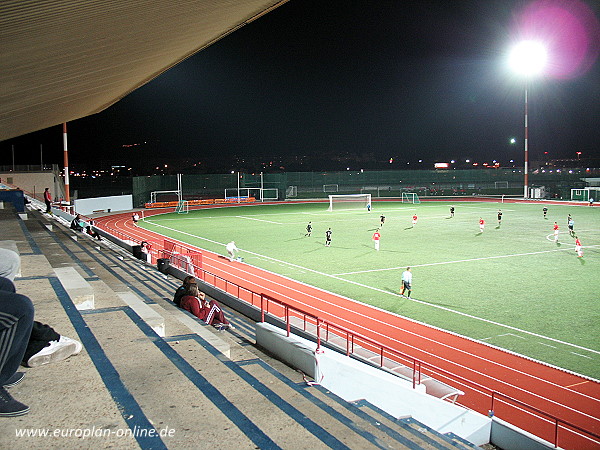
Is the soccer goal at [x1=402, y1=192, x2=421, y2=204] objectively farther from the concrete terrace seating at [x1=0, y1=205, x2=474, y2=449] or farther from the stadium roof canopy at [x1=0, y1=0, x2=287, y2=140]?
the concrete terrace seating at [x1=0, y1=205, x2=474, y2=449]

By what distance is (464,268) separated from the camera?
22719mm

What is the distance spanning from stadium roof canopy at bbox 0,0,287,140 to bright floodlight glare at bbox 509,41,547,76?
54.7 m

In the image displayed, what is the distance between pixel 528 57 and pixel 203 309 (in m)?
57.7

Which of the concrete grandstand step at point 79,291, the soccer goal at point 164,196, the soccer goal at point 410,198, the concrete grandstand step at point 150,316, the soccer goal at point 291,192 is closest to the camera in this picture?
the concrete grandstand step at point 150,316

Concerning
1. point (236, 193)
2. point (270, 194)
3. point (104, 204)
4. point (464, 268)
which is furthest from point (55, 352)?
point (270, 194)

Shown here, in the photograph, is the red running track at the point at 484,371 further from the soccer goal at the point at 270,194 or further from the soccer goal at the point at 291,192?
the soccer goal at the point at 291,192

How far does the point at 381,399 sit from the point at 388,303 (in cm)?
899

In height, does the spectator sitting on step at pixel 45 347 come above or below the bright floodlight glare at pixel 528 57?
below

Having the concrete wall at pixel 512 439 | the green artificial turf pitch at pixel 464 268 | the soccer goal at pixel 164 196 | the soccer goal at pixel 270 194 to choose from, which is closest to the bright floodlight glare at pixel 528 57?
the green artificial turf pitch at pixel 464 268

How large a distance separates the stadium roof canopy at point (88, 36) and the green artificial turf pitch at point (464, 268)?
10.7m

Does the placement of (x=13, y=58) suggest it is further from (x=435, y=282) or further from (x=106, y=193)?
(x=106, y=193)

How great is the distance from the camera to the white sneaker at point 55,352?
15.3ft

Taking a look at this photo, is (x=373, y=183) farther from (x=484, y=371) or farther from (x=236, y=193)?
(x=484, y=371)

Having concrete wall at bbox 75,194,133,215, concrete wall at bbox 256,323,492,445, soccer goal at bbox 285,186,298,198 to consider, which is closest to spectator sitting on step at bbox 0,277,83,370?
concrete wall at bbox 256,323,492,445
